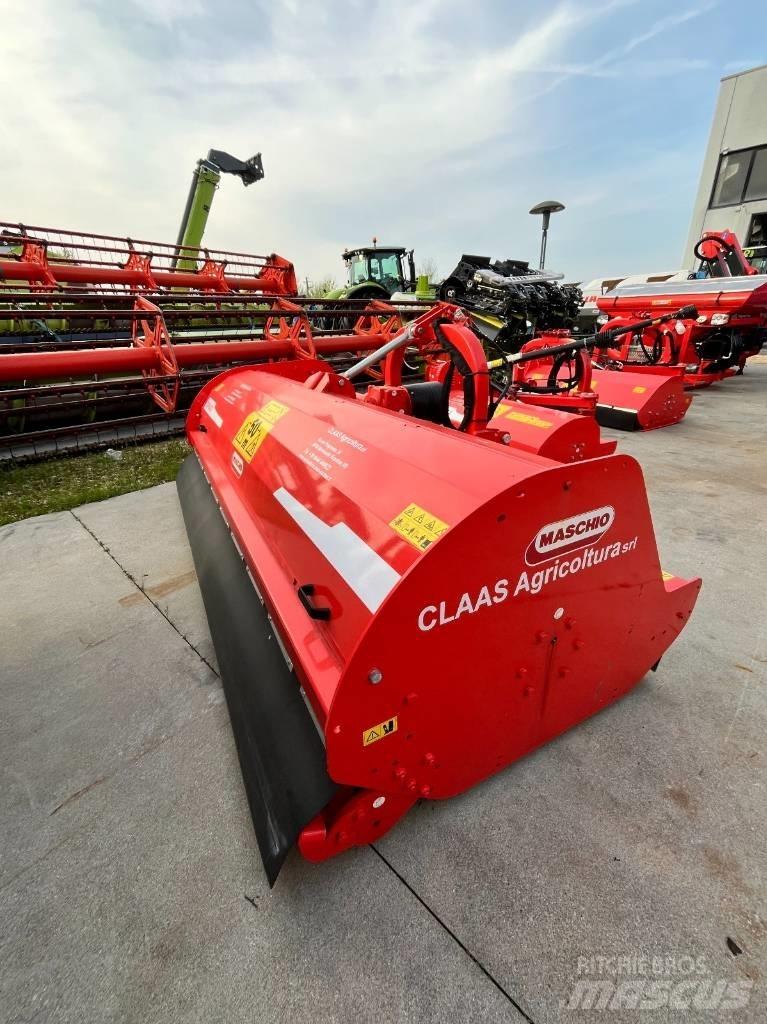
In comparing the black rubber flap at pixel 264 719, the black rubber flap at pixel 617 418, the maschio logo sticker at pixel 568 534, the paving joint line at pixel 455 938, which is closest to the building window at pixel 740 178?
the black rubber flap at pixel 617 418

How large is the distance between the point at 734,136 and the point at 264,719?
73.3ft

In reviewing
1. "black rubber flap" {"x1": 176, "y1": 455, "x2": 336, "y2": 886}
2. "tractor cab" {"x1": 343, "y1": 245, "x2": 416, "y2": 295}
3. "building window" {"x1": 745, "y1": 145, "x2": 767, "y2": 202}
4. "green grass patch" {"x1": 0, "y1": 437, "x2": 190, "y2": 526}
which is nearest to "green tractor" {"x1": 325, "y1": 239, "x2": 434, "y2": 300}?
"tractor cab" {"x1": 343, "y1": 245, "x2": 416, "y2": 295}

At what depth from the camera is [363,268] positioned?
1127 centimetres

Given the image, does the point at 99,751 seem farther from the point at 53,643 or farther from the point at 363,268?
the point at 363,268

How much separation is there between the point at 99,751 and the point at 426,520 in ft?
4.82

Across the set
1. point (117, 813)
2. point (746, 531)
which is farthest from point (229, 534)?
point (746, 531)

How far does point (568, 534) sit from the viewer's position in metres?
1.28

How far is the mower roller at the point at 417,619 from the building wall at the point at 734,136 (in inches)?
772

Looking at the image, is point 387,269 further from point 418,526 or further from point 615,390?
point 418,526

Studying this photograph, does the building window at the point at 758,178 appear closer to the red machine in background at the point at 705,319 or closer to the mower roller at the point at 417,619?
the red machine in background at the point at 705,319

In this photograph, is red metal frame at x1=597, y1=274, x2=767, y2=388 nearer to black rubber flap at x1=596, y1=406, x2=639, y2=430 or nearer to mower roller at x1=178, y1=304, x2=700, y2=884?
black rubber flap at x1=596, y1=406, x2=639, y2=430

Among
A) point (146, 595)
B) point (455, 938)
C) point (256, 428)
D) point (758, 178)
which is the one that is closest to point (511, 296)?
point (256, 428)

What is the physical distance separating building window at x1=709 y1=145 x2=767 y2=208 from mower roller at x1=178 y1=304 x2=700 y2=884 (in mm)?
19919

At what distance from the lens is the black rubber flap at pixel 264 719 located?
122cm
